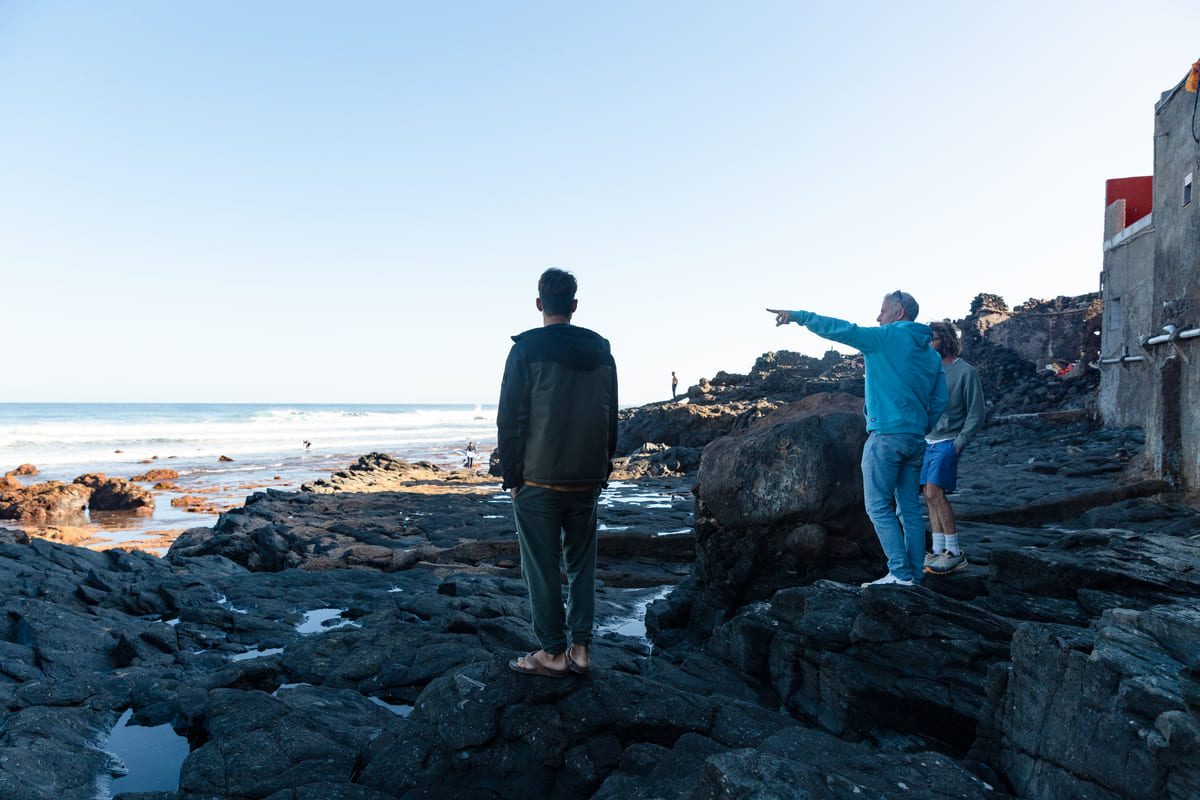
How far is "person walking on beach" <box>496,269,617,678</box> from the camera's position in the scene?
10.3ft

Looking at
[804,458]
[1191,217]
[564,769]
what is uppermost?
[1191,217]

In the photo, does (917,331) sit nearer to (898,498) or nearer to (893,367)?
(893,367)

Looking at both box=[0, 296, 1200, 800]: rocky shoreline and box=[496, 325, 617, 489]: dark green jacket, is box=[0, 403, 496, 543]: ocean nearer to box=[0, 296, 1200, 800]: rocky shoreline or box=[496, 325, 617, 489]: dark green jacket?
box=[0, 296, 1200, 800]: rocky shoreline

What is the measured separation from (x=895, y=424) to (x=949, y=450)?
871 mm

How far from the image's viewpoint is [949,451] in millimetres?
4883

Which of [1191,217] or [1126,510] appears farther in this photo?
[1191,217]

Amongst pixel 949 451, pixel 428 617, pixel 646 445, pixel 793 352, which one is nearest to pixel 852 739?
pixel 949 451

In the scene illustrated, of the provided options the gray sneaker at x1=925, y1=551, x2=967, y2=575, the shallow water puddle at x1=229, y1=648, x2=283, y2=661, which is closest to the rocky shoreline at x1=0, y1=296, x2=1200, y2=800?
the shallow water puddle at x1=229, y1=648, x2=283, y2=661

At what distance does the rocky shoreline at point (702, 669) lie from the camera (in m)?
2.52

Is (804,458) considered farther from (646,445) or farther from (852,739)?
(646,445)

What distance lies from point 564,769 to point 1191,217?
11403 millimetres

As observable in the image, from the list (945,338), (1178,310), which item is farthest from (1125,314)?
(945,338)

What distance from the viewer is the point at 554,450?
3.12m

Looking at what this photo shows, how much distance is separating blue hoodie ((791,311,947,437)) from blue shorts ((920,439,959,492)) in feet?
1.63
